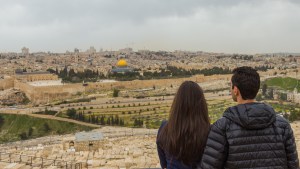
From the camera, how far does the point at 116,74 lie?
53344mm

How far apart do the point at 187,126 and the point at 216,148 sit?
0.85ft

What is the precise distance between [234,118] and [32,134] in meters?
25.2

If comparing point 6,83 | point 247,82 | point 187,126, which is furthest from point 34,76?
point 247,82

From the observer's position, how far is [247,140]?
1.89 meters

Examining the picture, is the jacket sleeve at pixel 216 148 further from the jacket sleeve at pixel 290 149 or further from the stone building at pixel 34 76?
the stone building at pixel 34 76

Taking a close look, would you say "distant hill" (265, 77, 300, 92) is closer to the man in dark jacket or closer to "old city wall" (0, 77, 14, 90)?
"old city wall" (0, 77, 14, 90)

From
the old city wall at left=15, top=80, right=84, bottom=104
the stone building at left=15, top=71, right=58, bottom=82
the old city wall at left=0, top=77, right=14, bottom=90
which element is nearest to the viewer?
Answer: the old city wall at left=15, top=80, right=84, bottom=104

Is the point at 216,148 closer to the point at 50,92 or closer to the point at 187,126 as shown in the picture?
the point at 187,126

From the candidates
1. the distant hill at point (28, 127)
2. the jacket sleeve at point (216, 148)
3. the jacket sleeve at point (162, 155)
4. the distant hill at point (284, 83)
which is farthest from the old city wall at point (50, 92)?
the jacket sleeve at point (216, 148)

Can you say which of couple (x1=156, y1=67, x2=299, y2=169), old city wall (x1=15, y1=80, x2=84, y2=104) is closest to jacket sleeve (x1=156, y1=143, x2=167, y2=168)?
couple (x1=156, y1=67, x2=299, y2=169)

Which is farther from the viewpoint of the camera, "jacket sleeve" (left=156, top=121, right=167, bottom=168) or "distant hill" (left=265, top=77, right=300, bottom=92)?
"distant hill" (left=265, top=77, right=300, bottom=92)

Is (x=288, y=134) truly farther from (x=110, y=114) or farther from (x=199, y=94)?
(x=110, y=114)

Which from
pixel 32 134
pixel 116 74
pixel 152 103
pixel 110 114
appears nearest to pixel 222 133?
pixel 32 134

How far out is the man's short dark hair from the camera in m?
1.94
